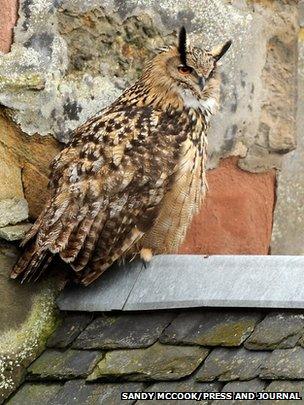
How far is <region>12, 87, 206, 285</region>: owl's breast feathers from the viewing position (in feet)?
12.3

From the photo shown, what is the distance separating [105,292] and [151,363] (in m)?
0.49

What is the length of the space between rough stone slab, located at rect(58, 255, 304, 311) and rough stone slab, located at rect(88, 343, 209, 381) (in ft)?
0.47

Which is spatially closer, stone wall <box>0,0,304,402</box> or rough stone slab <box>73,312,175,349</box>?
rough stone slab <box>73,312,175,349</box>

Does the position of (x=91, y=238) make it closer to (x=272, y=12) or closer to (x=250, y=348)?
(x=250, y=348)

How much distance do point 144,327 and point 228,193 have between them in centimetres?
123

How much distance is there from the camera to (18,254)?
3.83m

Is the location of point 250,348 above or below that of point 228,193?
above

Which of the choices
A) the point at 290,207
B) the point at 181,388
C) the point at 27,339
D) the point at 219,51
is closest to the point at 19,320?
the point at 27,339

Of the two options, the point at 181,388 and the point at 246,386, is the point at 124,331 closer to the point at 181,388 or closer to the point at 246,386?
the point at 181,388

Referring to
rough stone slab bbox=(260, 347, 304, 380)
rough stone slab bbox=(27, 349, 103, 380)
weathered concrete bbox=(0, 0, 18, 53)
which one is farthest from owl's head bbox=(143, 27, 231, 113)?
rough stone slab bbox=(260, 347, 304, 380)

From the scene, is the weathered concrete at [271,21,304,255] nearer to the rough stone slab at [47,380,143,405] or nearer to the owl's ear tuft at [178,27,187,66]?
the owl's ear tuft at [178,27,187,66]

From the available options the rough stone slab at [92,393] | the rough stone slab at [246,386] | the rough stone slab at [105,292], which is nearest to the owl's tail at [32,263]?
the rough stone slab at [105,292]

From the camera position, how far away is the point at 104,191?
12.5 ft

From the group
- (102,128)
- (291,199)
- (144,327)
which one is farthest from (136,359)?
(291,199)
